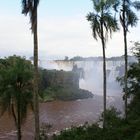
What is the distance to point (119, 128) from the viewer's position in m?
21.0

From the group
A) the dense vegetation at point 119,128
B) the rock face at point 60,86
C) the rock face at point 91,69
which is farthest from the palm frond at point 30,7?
the rock face at point 91,69

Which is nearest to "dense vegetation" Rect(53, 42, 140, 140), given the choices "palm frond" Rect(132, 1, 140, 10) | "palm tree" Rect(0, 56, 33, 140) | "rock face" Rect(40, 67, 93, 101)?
"palm tree" Rect(0, 56, 33, 140)

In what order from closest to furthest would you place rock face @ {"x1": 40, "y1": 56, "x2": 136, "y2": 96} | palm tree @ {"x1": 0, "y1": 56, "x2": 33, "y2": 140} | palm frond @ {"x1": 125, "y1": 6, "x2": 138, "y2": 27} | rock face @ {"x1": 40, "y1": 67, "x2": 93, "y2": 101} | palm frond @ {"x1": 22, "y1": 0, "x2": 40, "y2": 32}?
1. palm frond @ {"x1": 22, "y1": 0, "x2": 40, "y2": 32}
2. palm tree @ {"x1": 0, "y1": 56, "x2": 33, "y2": 140}
3. palm frond @ {"x1": 125, "y1": 6, "x2": 138, "y2": 27}
4. rock face @ {"x1": 40, "y1": 67, "x2": 93, "y2": 101}
5. rock face @ {"x1": 40, "y1": 56, "x2": 136, "y2": 96}

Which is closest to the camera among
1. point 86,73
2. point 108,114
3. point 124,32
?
→ point 124,32

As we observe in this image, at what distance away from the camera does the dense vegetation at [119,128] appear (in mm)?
19922

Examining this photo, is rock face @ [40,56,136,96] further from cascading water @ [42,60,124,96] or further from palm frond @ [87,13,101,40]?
palm frond @ [87,13,101,40]

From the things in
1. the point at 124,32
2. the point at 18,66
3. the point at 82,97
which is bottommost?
the point at 82,97

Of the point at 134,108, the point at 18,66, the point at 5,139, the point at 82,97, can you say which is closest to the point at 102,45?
the point at 18,66

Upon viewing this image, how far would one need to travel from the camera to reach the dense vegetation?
19922 mm

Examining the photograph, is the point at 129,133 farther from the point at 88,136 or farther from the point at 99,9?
the point at 99,9

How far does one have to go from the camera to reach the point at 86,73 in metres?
136

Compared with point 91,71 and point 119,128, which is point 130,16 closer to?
point 119,128

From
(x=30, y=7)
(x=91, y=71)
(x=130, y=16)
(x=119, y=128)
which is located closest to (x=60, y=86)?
(x=91, y=71)

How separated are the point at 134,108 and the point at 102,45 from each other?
7545mm
